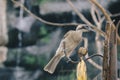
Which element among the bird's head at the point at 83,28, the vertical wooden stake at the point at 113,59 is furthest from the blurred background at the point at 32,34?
the vertical wooden stake at the point at 113,59

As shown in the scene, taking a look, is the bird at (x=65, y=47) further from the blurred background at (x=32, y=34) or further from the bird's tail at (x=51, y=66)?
the blurred background at (x=32, y=34)

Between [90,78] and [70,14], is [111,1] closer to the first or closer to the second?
[70,14]

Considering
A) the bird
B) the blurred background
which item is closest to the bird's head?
the bird

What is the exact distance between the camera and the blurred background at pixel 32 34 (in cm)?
236

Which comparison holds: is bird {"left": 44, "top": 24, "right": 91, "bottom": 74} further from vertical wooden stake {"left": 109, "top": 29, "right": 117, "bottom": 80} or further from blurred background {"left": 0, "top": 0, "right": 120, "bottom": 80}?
blurred background {"left": 0, "top": 0, "right": 120, "bottom": 80}

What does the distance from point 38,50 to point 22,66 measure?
0.17m

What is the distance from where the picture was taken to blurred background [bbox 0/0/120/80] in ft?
7.75

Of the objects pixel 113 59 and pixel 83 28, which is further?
pixel 83 28

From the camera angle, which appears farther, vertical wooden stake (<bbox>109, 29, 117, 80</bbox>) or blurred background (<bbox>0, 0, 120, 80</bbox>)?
blurred background (<bbox>0, 0, 120, 80</bbox>)

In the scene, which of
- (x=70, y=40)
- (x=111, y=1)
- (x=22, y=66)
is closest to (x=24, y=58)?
(x=22, y=66)

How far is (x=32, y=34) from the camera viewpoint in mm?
2393

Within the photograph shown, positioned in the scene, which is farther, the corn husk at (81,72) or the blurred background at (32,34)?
the blurred background at (32,34)

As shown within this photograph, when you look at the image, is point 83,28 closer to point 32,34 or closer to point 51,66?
point 51,66

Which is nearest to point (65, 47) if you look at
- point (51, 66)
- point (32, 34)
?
point (51, 66)
